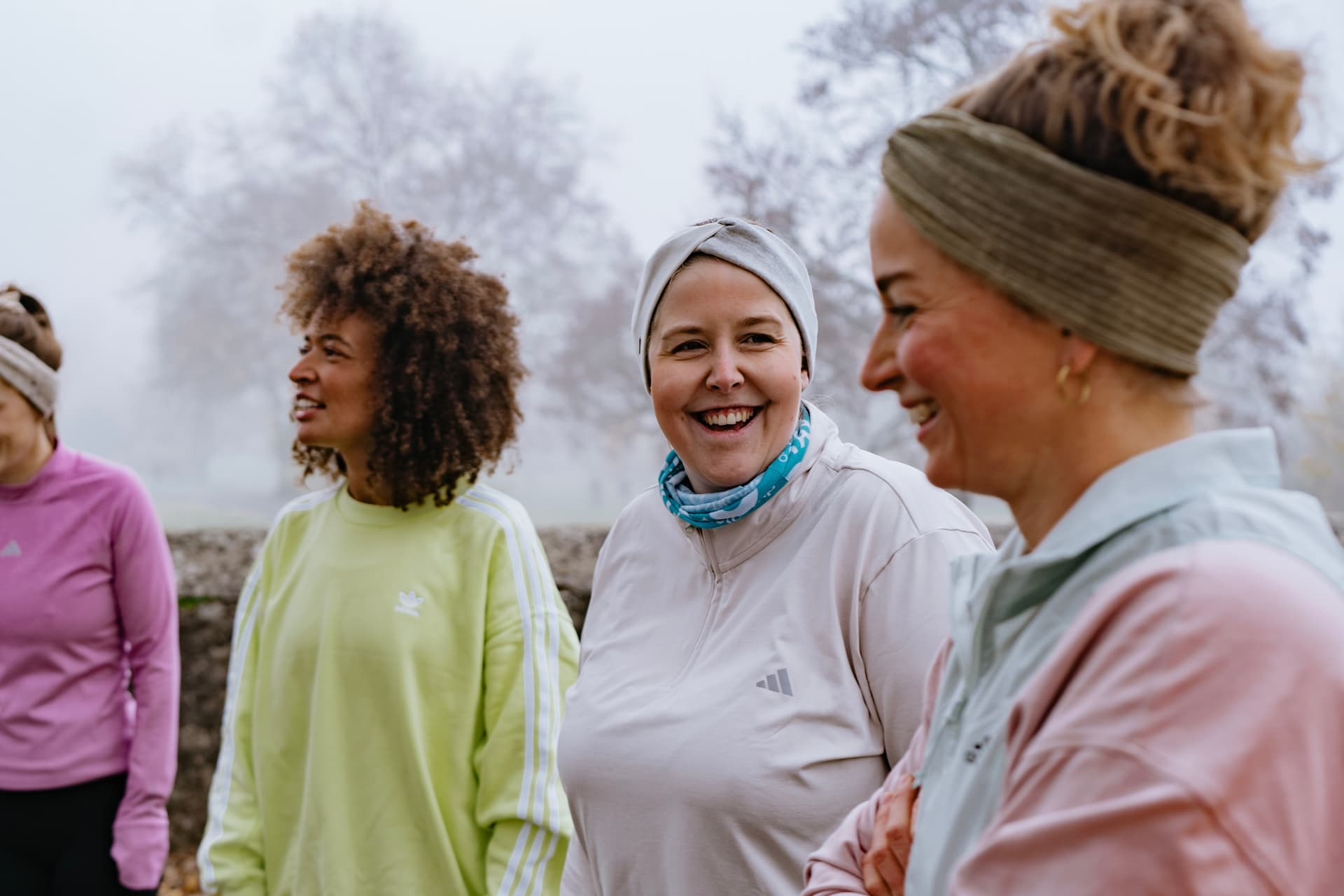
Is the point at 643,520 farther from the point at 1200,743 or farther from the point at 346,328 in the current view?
the point at 1200,743

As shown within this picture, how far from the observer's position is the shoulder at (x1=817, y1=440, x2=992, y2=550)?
189cm

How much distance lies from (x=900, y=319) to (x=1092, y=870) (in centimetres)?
55

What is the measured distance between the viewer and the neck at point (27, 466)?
327cm

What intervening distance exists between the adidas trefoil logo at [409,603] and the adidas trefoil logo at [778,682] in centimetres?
102

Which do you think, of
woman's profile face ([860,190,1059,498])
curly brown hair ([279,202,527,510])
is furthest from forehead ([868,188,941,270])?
curly brown hair ([279,202,527,510])

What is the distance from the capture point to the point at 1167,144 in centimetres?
97

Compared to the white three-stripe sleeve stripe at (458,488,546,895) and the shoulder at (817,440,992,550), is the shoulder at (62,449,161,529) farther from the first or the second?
the shoulder at (817,440,992,550)

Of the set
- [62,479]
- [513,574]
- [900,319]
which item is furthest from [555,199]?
[900,319]

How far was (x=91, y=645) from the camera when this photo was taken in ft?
10.4

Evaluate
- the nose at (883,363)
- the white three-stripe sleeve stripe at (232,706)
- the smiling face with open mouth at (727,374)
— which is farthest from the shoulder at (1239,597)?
the white three-stripe sleeve stripe at (232,706)

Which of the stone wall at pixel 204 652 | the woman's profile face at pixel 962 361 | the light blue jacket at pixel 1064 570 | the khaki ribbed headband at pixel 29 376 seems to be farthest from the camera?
→ the stone wall at pixel 204 652

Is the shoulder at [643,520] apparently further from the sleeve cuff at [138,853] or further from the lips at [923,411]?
the sleeve cuff at [138,853]

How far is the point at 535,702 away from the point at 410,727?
0.27 meters

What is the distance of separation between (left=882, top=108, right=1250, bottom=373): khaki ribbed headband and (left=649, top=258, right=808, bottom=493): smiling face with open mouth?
1026 mm
